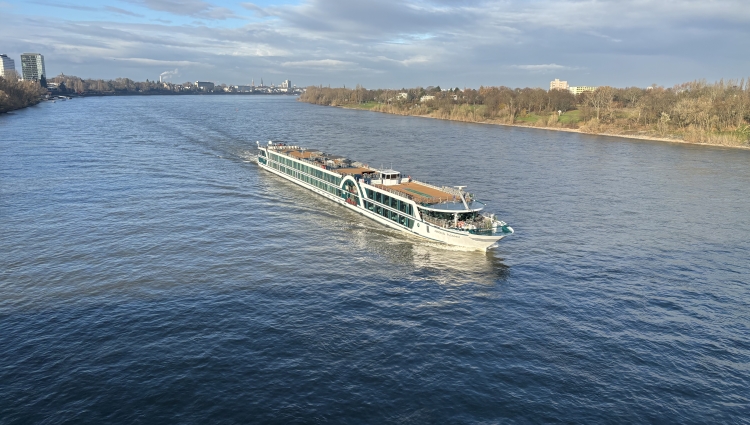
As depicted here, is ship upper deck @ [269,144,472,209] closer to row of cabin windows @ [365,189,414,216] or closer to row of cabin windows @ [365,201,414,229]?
row of cabin windows @ [365,189,414,216]

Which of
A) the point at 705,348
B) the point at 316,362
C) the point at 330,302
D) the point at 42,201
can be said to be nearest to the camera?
the point at 316,362

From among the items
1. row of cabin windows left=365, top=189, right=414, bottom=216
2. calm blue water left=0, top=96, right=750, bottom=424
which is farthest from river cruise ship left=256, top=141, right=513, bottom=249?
calm blue water left=0, top=96, right=750, bottom=424

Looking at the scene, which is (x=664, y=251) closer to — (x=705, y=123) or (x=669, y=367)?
(x=669, y=367)

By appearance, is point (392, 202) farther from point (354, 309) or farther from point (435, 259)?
point (354, 309)

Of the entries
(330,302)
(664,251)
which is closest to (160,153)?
(330,302)

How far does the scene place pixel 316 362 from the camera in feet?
102

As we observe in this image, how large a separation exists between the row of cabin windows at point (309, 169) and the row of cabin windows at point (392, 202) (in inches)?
376

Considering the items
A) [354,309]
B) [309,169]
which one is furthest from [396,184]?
[354,309]

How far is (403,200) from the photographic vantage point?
5831 cm

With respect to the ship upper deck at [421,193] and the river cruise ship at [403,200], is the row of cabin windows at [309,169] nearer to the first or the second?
the river cruise ship at [403,200]

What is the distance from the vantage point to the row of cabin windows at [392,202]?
57812 millimetres

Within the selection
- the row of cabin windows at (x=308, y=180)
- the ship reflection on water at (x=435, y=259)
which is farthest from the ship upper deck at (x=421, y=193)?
the row of cabin windows at (x=308, y=180)

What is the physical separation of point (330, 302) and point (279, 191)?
43.6 metres

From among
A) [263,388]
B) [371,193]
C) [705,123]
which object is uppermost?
[705,123]
